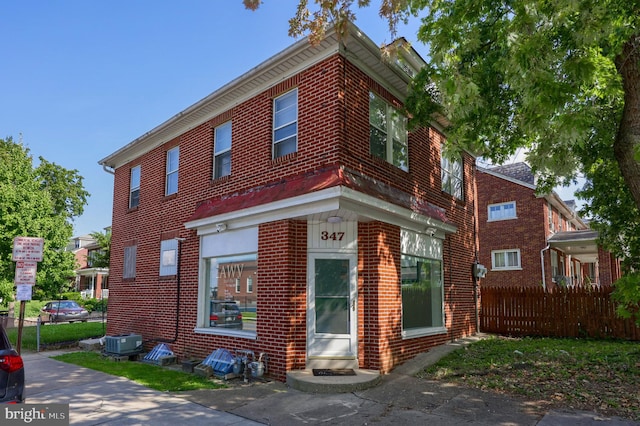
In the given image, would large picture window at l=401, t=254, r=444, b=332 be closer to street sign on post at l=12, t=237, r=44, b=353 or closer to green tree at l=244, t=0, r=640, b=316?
green tree at l=244, t=0, r=640, b=316

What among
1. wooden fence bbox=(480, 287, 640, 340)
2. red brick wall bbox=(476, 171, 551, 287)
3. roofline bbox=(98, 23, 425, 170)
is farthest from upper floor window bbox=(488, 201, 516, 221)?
roofline bbox=(98, 23, 425, 170)

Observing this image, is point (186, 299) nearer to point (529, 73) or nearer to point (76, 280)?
point (529, 73)

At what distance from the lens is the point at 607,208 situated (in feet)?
38.9

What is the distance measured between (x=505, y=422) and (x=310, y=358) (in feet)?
12.2

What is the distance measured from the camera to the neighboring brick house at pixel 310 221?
838cm

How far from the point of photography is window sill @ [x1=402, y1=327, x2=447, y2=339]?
9434 mm

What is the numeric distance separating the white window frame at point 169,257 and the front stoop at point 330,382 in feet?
17.1

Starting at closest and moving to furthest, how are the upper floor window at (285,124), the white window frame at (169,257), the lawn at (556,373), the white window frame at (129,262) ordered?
the lawn at (556,373) → the upper floor window at (285,124) → the white window frame at (169,257) → the white window frame at (129,262)

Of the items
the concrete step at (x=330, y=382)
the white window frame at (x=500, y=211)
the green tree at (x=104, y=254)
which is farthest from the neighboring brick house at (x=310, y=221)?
the green tree at (x=104, y=254)

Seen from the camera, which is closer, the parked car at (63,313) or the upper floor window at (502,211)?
the upper floor window at (502,211)

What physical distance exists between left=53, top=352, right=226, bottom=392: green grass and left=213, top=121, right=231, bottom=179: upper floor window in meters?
4.78

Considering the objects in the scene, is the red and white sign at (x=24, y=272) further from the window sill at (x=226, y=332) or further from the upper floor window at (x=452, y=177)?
the upper floor window at (x=452, y=177)

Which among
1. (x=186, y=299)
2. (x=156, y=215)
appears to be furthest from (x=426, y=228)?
(x=156, y=215)

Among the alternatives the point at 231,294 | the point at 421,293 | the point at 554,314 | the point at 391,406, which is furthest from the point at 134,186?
the point at 554,314
